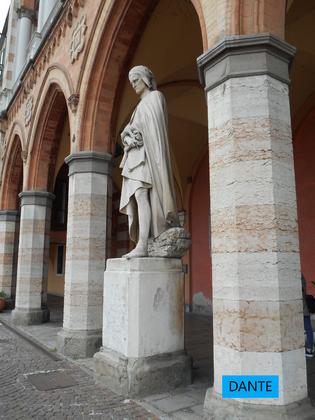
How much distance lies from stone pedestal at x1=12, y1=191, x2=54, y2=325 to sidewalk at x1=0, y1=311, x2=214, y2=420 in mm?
500

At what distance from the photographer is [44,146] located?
866 cm

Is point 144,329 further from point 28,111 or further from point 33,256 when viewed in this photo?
point 28,111

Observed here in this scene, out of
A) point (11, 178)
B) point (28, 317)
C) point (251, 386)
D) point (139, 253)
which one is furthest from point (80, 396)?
point (11, 178)

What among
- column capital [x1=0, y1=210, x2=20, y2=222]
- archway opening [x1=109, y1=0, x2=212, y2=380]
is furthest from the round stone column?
archway opening [x1=109, y1=0, x2=212, y2=380]

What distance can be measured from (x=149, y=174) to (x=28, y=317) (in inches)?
222

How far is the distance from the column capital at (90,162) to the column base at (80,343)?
243 cm

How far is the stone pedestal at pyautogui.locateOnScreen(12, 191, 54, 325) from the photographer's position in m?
8.35

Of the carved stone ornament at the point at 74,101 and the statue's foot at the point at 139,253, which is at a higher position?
the carved stone ornament at the point at 74,101

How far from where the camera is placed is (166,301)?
3.82 metres

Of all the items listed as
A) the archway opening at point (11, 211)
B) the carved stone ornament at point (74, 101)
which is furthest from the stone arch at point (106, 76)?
the archway opening at point (11, 211)

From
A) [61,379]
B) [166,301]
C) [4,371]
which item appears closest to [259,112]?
[166,301]

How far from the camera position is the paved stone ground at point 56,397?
3285mm

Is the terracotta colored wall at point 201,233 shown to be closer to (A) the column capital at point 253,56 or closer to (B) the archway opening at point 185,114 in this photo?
(B) the archway opening at point 185,114

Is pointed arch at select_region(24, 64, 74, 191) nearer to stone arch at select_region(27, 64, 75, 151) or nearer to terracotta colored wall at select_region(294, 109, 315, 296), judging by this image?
stone arch at select_region(27, 64, 75, 151)
